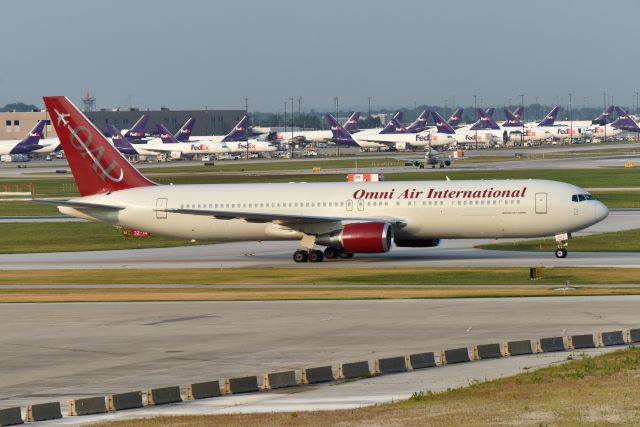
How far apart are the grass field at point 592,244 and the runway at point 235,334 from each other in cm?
2367

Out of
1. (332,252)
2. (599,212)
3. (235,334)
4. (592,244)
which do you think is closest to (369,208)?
(332,252)

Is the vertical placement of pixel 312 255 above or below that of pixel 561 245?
below

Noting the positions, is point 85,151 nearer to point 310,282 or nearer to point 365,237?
point 365,237

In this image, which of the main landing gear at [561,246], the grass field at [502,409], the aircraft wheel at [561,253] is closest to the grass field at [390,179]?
the main landing gear at [561,246]

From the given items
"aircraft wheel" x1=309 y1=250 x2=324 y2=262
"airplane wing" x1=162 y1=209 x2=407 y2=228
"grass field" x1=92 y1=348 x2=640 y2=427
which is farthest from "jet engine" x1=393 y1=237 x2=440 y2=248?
"grass field" x1=92 y1=348 x2=640 y2=427

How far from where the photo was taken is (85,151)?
71.9 metres

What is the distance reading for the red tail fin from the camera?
7206cm

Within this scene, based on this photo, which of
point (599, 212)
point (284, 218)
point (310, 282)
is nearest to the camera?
point (310, 282)

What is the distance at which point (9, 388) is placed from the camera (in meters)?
31.5

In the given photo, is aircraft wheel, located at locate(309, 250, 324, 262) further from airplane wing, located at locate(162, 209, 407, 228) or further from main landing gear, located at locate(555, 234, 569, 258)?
main landing gear, located at locate(555, 234, 569, 258)

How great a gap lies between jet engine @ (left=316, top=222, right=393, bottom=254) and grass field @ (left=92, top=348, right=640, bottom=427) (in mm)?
34779

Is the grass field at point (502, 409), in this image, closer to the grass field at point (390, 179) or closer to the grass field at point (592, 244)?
the grass field at point (592, 244)

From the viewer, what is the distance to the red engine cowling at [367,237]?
65438 mm

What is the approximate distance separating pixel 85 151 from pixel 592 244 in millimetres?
31607
